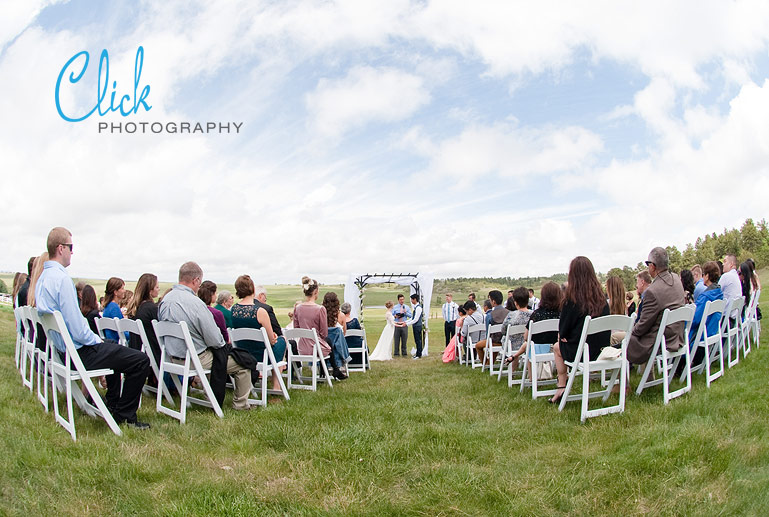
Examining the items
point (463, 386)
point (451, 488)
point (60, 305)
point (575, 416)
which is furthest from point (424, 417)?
point (60, 305)

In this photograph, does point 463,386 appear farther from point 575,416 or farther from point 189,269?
point 189,269

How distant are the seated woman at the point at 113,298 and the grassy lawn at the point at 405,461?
1.41 metres

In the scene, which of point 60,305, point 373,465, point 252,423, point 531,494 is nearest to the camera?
point 531,494

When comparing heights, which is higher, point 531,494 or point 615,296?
point 615,296

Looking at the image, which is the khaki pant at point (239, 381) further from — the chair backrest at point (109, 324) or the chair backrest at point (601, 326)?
the chair backrest at point (601, 326)

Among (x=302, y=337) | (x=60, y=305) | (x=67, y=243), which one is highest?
(x=67, y=243)

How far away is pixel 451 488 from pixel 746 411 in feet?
8.96

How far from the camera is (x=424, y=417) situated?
4957mm

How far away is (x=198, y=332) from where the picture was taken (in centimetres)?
530

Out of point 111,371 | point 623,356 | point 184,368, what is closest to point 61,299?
point 111,371

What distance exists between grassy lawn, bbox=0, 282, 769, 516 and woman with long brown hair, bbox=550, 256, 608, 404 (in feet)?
1.98

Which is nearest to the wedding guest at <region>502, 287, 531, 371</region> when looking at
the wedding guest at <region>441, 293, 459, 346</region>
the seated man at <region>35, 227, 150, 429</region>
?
the seated man at <region>35, 227, 150, 429</region>

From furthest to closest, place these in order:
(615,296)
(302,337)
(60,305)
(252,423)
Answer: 1. (302,337)
2. (615,296)
3. (252,423)
4. (60,305)

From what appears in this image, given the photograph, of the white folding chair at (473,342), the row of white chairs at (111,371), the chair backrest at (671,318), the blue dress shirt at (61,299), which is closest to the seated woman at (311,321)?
the row of white chairs at (111,371)
